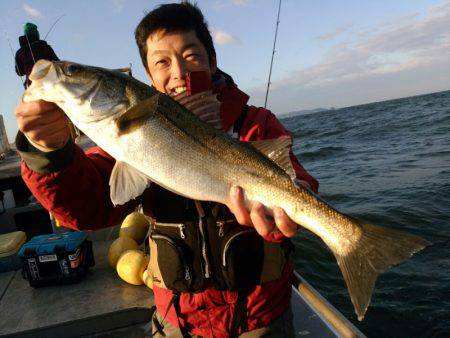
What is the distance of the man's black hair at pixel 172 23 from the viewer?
344cm

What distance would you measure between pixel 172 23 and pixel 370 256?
2.74 m

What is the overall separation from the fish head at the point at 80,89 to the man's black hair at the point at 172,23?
3.15 feet

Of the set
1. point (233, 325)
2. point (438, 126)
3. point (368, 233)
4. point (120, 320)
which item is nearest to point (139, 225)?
point (120, 320)

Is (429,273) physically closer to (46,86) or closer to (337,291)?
(337,291)

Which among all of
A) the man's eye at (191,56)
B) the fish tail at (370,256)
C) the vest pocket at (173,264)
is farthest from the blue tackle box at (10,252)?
the fish tail at (370,256)

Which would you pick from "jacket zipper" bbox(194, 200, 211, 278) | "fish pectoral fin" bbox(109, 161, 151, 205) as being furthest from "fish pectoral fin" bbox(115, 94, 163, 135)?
"jacket zipper" bbox(194, 200, 211, 278)

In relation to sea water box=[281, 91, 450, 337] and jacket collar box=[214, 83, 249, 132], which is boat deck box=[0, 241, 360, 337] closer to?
jacket collar box=[214, 83, 249, 132]

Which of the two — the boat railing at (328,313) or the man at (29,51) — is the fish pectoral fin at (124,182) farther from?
the man at (29,51)

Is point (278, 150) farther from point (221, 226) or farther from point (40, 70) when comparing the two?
point (40, 70)

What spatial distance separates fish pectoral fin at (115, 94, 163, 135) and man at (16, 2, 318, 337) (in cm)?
35

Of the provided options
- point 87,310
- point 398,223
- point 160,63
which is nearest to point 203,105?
point 160,63

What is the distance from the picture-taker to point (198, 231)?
10.5ft

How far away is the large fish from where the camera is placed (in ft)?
8.57

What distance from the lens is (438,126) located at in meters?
27.5
